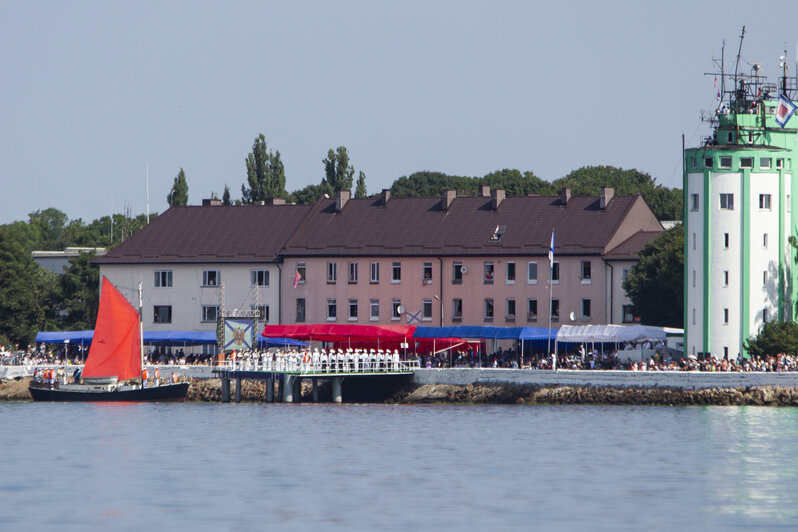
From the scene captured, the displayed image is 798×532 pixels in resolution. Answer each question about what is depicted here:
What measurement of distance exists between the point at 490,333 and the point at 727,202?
1446 centimetres

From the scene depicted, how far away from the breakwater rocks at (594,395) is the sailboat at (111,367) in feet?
44.9

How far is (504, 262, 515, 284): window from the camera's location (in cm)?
9400

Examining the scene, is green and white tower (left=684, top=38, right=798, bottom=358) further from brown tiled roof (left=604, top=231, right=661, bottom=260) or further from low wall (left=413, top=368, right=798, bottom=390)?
brown tiled roof (left=604, top=231, right=661, bottom=260)

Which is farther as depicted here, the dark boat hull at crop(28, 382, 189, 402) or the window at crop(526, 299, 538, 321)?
the window at crop(526, 299, 538, 321)

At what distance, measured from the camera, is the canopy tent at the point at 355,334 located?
84.7 m

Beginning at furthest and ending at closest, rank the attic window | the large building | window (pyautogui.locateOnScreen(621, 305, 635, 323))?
the attic window → the large building → window (pyautogui.locateOnScreen(621, 305, 635, 323))

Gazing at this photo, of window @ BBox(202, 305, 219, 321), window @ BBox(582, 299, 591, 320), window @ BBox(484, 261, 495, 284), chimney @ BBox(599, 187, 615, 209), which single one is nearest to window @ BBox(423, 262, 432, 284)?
window @ BBox(484, 261, 495, 284)

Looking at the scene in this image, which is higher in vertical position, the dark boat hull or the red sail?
the red sail

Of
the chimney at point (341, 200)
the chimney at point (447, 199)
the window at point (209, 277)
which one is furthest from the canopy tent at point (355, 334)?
the chimney at point (341, 200)

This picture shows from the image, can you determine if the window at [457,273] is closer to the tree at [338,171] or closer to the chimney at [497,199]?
the chimney at [497,199]

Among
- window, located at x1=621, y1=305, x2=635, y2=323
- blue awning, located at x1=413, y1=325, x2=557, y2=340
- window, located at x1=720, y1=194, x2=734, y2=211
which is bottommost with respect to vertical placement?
blue awning, located at x1=413, y1=325, x2=557, y2=340

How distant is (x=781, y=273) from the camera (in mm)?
77000

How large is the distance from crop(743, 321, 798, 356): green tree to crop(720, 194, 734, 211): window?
576 centimetres

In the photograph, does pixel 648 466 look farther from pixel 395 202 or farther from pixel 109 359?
pixel 395 202
